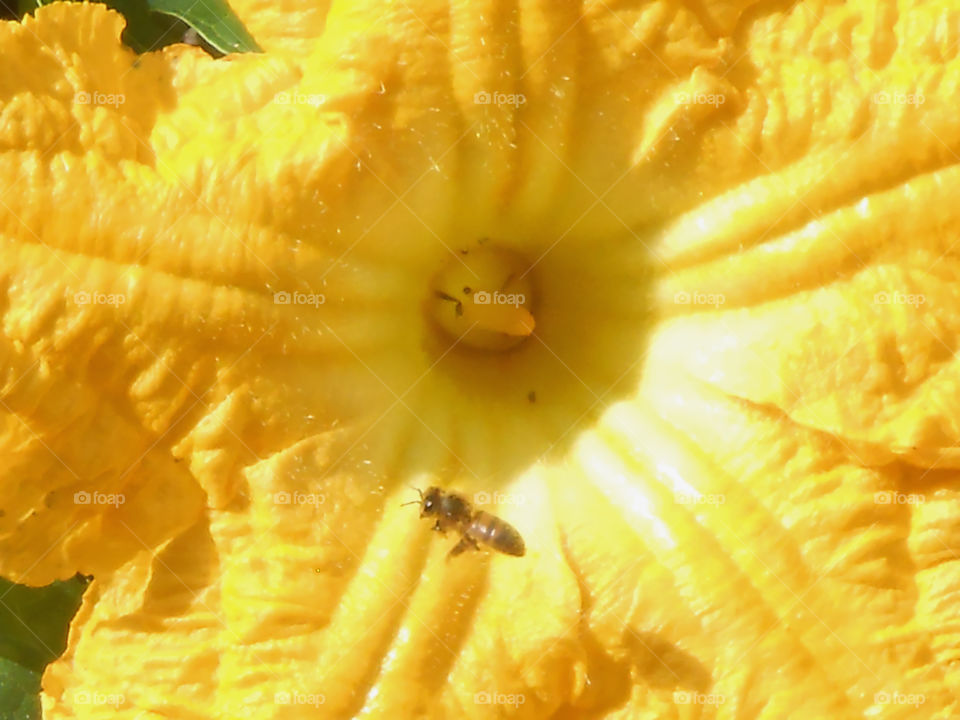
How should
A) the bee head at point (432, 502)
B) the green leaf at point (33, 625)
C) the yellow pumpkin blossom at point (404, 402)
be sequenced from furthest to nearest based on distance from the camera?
the green leaf at point (33, 625) → the bee head at point (432, 502) → the yellow pumpkin blossom at point (404, 402)

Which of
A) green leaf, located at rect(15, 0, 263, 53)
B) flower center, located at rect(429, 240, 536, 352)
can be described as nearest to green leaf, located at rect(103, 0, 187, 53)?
green leaf, located at rect(15, 0, 263, 53)

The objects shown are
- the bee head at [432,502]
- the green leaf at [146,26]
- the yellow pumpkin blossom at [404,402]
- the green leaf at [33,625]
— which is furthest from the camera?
the green leaf at [33,625]

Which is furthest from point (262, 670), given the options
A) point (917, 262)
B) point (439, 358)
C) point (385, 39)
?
point (917, 262)

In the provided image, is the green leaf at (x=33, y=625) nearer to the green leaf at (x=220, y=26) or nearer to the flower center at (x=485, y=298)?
the flower center at (x=485, y=298)

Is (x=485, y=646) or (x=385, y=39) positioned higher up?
(x=385, y=39)

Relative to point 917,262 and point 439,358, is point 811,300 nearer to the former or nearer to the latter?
point 917,262

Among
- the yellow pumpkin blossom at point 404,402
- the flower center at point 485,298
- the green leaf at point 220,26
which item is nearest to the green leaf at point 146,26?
the green leaf at point 220,26

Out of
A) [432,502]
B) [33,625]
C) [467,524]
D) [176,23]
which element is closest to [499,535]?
[467,524]

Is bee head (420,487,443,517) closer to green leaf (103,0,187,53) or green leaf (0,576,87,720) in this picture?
green leaf (0,576,87,720)
